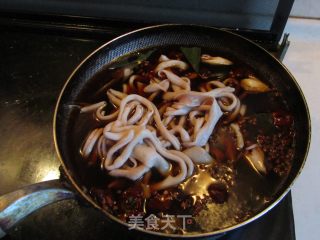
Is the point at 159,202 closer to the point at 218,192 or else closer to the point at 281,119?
the point at 218,192

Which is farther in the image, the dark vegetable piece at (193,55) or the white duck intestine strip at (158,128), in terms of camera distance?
the dark vegetable piece at (193,55)

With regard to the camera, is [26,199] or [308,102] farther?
[308,102]

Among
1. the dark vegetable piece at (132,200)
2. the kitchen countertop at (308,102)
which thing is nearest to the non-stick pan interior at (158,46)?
the dark vegetable piece at (132,200)

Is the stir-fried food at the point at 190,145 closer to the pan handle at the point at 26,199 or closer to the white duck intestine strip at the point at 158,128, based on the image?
the white duck intestine strip at the point at 158,128

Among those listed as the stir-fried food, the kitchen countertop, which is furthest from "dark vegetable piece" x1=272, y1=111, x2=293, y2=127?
the kitchen countertop

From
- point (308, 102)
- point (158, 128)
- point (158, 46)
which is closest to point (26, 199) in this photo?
point (158, 128)

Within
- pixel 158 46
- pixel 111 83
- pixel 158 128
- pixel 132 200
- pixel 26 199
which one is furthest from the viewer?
pixel 158 46

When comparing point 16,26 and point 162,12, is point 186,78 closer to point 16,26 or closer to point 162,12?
point 162,12

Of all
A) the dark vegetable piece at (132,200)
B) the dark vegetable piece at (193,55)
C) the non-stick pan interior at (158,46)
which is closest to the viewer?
the dark vegetable piece at (132,200)
